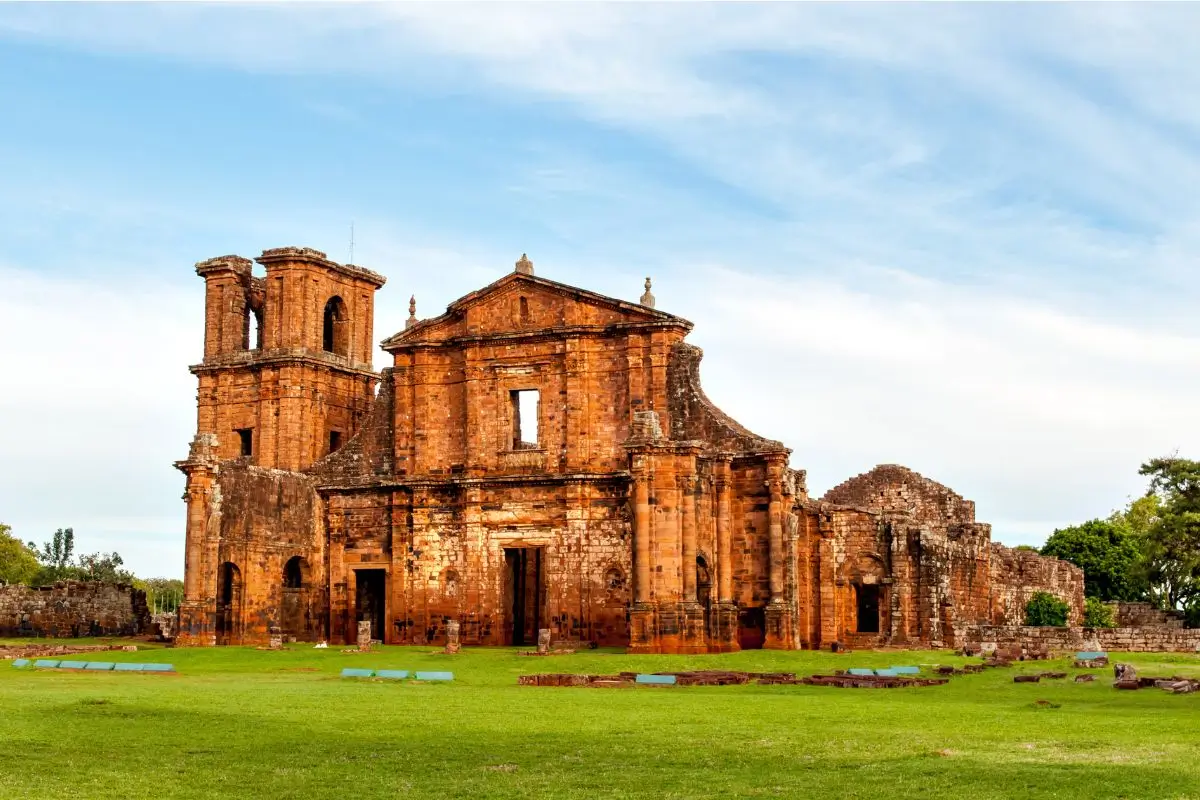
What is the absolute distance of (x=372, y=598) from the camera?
48531 mm

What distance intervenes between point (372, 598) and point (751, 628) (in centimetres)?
1217

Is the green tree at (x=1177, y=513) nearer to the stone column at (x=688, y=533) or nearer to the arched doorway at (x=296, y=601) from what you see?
the stone column at (x=688, y=533)

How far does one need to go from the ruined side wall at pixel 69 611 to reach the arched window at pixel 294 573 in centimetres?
827

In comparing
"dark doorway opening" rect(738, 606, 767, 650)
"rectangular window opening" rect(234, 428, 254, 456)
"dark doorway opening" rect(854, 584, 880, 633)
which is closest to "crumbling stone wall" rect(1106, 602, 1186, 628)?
"dark doorway opening" rect(854, 584, 880, 633)

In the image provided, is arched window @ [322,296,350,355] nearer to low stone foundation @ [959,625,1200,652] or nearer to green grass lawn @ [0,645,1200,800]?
low stone foundation @ [959,625,1200,652]

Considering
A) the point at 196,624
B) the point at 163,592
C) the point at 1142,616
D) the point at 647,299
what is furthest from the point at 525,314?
the point at 163,592

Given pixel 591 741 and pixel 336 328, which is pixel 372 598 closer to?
pixel 336 328

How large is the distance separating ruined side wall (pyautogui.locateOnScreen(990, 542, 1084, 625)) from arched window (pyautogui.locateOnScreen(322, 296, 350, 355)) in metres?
23.4

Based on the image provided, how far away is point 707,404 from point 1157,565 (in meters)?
33.6

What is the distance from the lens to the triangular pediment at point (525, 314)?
148 feet

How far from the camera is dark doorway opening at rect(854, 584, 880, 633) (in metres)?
50.4

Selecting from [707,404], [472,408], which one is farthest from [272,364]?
[707,404]

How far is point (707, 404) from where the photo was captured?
1758 inches

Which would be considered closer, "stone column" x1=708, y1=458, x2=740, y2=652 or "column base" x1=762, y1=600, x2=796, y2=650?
"stone column" x1=708, y1=458, x2=740, y2=652
